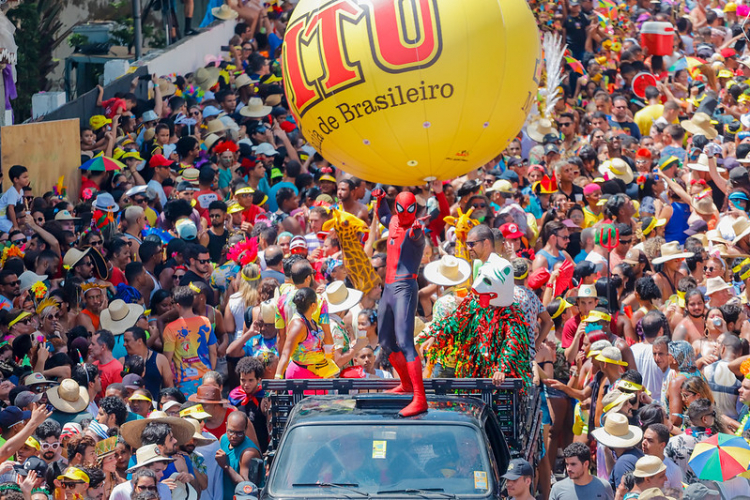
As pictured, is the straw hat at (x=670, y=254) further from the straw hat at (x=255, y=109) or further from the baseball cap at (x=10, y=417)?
the straw hat at (x=255, y=109)

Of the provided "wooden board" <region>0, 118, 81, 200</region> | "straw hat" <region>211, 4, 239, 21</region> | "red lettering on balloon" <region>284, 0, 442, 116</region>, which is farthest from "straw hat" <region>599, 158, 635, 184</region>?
"straw hat" <region>211, 4, 239, 21</region>

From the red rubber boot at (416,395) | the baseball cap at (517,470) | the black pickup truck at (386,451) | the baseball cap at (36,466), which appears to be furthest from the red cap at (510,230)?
the baseball cap at (36,466)

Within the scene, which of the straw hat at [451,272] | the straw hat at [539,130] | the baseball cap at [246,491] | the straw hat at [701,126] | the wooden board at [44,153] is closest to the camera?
the baseball cap at [246,491]

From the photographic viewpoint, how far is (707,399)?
8797mm

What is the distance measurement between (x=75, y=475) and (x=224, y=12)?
14753 mm

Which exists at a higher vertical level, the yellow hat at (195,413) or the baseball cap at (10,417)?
the baseball cap at (10,417)

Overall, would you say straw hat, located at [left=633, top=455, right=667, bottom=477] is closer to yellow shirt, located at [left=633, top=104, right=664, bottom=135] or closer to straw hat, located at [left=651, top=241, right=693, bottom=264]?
straw hat, located at [left=651, top=241, right=693, bottom=264]

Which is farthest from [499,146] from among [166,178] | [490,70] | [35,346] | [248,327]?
[166,178]

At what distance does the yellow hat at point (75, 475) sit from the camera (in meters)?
7.70

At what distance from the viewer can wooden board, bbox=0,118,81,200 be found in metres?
13.5

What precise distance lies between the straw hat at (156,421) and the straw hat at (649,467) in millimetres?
3206

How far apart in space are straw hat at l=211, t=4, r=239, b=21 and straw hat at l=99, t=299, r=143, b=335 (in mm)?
11360

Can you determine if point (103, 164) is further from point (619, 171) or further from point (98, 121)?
point (619, 171)

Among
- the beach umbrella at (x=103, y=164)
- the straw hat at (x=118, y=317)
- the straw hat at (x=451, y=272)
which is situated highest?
the beach umbrella at (x=103, y=164)
